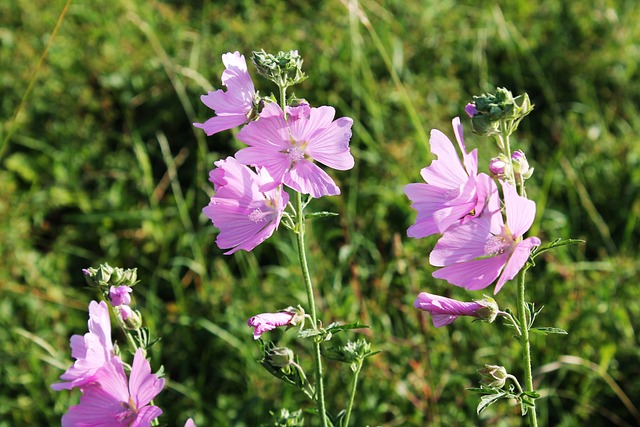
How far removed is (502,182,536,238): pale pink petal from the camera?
1.04m

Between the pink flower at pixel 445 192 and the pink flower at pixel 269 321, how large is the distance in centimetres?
28

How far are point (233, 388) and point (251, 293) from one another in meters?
0.30

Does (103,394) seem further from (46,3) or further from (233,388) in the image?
(46,3)

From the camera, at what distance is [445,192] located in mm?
1106

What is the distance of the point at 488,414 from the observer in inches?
90.9

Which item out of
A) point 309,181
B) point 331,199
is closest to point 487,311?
point 309,181

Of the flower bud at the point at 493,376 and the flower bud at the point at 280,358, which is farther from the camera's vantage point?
the flower bud at the point at 280,358

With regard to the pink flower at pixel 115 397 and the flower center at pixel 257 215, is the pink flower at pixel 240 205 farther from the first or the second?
the pink flower at pixel 115 397

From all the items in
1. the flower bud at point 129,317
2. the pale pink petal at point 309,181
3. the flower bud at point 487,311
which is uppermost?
the pale pink petal at point 309,181

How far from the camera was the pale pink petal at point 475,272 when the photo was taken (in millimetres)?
1072

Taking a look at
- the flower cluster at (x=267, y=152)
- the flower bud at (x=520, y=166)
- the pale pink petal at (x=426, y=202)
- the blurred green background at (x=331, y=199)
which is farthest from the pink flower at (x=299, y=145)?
→ the blurred green background at (x=331, y=199)

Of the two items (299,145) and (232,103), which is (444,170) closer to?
(299,145)

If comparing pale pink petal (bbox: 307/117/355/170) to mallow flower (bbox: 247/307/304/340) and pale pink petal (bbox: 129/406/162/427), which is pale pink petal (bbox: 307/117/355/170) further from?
pale pink petal (bbox: 129/406/162/427)

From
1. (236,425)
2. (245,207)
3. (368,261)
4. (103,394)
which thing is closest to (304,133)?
(245,207)
